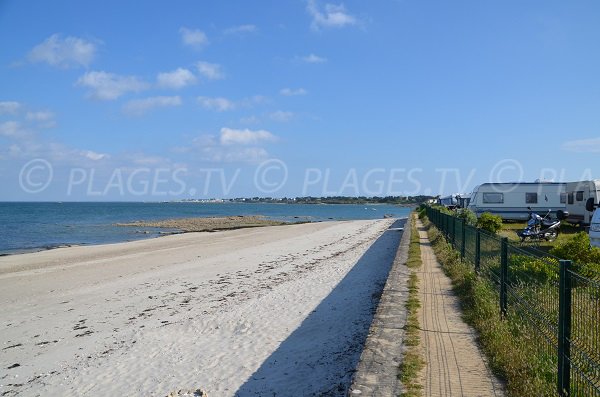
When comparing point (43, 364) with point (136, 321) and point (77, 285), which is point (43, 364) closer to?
point (136, 321)

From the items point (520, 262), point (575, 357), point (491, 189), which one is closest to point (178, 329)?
point (520, 262)

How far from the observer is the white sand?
6566 millimetres

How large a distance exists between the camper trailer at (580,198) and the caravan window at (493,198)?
219 inches

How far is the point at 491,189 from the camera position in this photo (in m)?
32.1

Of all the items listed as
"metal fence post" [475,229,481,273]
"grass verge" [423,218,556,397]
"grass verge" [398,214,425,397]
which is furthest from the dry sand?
"grass verge" [423,218,556,397]

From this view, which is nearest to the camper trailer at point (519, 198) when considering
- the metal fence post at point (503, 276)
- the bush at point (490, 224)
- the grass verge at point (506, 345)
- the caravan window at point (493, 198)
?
the caravan window at point (493, 198)

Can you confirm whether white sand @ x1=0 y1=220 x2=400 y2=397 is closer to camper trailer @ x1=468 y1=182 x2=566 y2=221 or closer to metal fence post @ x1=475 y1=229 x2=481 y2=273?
metal fence post @ x1=475 y1=229 x2=481 y2=273

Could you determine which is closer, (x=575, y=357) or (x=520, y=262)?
(x=575, y=357)

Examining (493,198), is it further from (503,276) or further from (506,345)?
(506,345)

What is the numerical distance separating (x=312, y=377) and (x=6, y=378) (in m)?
4.51

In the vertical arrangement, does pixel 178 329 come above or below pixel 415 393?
below

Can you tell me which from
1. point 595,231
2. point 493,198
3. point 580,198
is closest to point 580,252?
point 595,231

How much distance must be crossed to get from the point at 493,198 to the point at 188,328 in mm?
27206

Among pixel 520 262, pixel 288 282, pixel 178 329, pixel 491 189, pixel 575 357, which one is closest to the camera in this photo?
pixel 575 357
